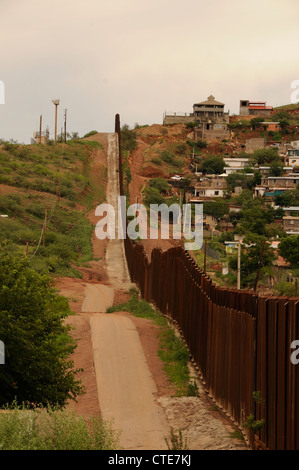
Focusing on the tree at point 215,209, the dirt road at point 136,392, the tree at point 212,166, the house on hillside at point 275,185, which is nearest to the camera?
the dirt road at point 136,392

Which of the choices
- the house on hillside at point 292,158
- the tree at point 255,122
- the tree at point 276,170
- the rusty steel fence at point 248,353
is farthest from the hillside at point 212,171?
the rusty steel fence at point 248,353

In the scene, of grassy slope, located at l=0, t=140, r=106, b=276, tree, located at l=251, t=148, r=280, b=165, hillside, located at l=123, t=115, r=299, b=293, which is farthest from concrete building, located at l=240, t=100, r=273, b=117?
grassy slope, located at l=0, t=140, r=106, b=276

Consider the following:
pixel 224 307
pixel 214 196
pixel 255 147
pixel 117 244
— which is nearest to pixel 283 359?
pixel 224 307

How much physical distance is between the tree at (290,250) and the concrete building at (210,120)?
69669mm

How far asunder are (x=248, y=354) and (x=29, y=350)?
4780 mm

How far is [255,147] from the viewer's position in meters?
131

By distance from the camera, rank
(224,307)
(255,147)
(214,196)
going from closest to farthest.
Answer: (224,307), (214,196), (255,147)

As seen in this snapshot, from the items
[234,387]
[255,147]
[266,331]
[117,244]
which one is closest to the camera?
[266,331]

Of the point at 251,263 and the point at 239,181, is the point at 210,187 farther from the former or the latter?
the point at 251,263

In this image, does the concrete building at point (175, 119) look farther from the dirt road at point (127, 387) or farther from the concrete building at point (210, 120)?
the dirt road at point (127, 387)

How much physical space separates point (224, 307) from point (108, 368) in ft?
14.7

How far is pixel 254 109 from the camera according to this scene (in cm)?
15050

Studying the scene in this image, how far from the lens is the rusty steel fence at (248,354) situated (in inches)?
428

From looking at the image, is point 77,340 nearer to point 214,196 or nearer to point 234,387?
point 234,387
